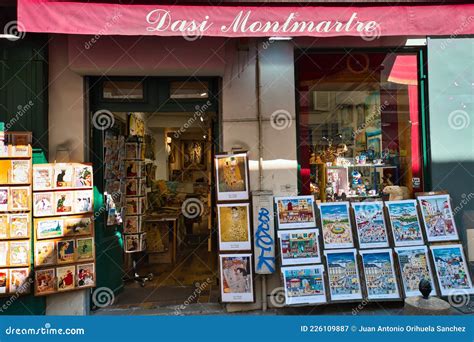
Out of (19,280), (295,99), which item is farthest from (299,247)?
(19,280)

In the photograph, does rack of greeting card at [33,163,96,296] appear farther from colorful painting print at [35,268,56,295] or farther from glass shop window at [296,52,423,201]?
glass shop window at [296,52,423,201]

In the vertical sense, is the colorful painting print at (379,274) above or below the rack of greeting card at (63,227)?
below

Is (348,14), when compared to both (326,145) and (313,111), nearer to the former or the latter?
(313,111)

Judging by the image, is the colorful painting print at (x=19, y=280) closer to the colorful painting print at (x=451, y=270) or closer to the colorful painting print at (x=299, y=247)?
the colorful painting print at (x=299, y=247)

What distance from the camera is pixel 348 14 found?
13.5 feet

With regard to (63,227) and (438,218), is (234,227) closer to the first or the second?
(63,227)

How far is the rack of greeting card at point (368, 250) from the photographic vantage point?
4.45m

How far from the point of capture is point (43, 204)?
4371 millimetres

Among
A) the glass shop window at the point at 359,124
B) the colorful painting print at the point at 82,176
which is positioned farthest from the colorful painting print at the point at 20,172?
the glass shop window at the point at 359,124

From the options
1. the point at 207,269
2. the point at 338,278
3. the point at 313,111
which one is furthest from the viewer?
the point at 207,269

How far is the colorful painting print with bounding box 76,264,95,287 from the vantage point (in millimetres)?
4512

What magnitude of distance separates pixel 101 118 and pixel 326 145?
125 inches

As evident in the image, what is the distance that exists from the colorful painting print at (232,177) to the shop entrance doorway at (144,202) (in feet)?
2.04

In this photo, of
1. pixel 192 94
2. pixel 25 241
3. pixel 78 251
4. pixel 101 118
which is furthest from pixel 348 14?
pixel 25 241
